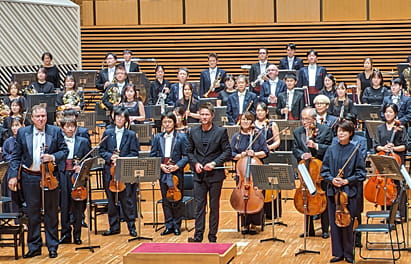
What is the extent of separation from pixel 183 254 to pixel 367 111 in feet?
19.7

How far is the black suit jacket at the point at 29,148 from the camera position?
8.62 metres

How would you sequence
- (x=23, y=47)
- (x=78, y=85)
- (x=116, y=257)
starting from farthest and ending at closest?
(x=23, y=47) → (x=78, y=85) → (x=116, y=257)

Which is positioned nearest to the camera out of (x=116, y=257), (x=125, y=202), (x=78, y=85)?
(x=116, y=257)

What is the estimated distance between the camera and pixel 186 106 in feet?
39.1

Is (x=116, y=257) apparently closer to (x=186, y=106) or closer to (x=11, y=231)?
(x=11, y=231)

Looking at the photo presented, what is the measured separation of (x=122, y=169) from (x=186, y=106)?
116 inches

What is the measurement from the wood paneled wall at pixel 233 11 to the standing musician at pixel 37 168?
29.7 ft

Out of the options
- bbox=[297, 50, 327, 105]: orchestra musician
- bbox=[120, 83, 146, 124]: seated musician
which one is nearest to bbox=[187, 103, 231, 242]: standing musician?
bbox=[120, 83, 146, 124]: seated musician

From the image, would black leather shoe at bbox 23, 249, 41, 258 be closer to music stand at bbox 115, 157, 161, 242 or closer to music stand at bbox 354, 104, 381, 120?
music stand at bbox 115, 157, 161, 242

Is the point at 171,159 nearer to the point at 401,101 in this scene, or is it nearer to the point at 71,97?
the point at 71,97

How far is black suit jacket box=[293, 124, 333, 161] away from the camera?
9.09m

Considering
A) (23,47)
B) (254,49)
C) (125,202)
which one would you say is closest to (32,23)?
(23,47)

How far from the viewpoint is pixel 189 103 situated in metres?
Result: 11.9

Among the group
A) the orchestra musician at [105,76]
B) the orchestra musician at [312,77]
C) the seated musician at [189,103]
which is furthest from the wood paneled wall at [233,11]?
the seated musician at [189,103]
